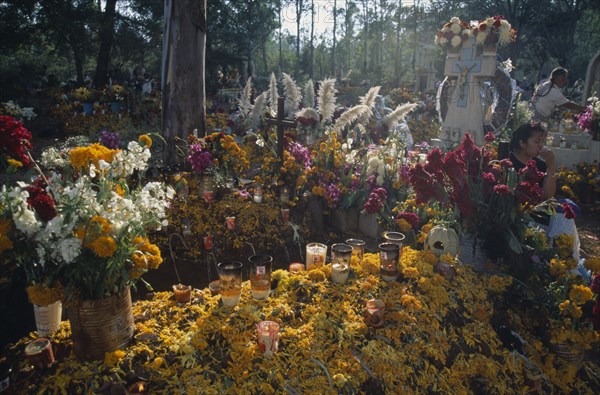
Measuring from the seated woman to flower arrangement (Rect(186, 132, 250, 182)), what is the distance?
3518mm

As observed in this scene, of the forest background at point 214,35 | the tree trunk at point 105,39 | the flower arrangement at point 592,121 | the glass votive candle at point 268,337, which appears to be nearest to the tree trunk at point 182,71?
the forest background at point 214,35

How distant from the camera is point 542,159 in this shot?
15.3 feet

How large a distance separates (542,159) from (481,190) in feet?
4.92

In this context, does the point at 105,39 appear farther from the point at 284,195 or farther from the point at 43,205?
the point at 43,205

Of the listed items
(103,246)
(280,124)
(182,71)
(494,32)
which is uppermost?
(494,32)

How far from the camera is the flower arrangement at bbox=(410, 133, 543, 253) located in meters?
3.45

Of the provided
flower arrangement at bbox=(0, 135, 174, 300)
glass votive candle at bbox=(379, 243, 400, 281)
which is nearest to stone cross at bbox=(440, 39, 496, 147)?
glass votive candle at bbox=(379, 243, 400, 281)

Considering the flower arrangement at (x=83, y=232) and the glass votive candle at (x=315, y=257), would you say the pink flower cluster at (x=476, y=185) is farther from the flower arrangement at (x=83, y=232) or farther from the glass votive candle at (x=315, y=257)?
the flower arrangement at (x=83, y=232)

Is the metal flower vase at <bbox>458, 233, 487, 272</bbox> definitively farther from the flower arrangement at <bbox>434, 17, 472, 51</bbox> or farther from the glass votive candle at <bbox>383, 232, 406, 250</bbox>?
the flower arrangement at <bbox>434, 17, 472, 51</bbox>

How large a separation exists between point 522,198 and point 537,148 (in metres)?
1.44

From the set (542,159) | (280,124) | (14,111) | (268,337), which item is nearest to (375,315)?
(268,337)

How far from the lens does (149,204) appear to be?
258 cm

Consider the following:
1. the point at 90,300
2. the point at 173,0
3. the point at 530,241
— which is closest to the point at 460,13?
the point at 173,0

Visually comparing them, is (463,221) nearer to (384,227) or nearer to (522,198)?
(522,198)
